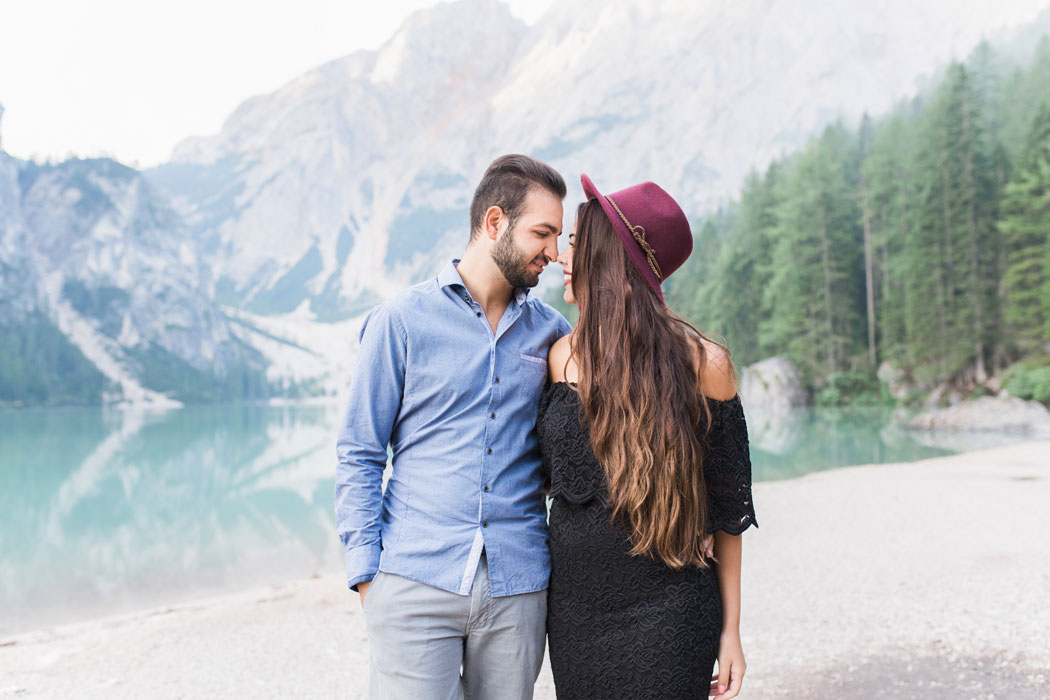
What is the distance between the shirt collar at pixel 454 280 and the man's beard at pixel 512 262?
0.19 ft

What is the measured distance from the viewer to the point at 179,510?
14625mm

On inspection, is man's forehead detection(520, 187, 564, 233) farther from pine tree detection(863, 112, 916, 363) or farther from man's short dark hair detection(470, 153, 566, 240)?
pine tree detection(863, 112, 916, 363)

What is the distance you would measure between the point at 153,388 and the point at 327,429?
180 ft

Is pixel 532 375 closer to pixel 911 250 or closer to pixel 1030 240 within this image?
pixel 1030 240

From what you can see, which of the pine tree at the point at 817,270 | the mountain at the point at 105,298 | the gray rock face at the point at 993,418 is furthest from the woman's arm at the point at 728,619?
the mountain at the point at 105,298

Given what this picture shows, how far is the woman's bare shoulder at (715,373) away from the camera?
1.68 m

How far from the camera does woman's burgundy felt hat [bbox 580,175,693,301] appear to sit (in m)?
1.66

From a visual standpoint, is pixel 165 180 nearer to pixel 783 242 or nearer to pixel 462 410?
pixel 783 242

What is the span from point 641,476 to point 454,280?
67 cm

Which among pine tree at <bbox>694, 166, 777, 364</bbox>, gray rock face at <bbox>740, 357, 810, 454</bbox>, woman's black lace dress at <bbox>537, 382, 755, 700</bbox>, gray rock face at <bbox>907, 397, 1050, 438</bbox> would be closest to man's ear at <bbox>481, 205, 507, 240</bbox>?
woman's black lace dress at <bbox>537, 382, 755, 700</bbox>

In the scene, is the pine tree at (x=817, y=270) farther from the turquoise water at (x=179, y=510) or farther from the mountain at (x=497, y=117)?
the mountain at (x=497, y=117)

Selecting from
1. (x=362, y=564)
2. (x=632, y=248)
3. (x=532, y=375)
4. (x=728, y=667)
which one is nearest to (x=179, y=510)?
(x=362, y=564)

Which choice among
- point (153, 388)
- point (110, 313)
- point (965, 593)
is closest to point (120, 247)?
point (110, 313)

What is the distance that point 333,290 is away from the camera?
136375 millimetres
